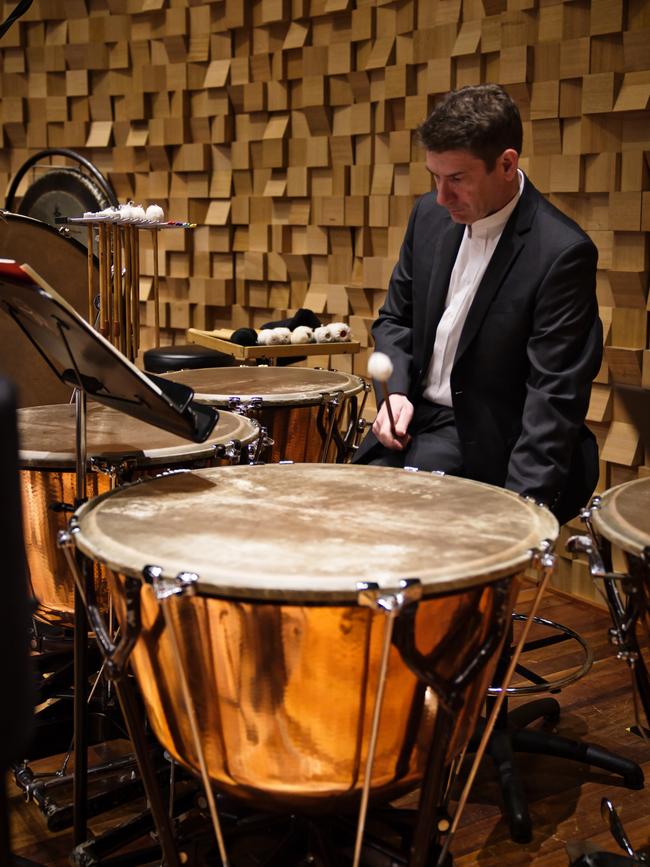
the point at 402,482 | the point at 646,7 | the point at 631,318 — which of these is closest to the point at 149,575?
the point at 402,482

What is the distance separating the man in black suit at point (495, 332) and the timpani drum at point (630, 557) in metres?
0.51

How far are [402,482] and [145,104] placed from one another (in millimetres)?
3927

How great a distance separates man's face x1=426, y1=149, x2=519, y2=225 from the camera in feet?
7.64

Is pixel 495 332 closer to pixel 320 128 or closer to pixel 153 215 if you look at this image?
pixel 153 215

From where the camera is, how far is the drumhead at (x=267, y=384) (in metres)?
2.63

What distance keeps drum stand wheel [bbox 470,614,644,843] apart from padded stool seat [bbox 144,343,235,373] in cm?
156

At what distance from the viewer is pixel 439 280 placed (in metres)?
2.57

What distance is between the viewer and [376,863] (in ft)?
6.01

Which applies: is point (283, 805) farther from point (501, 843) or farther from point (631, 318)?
point (631, 318)

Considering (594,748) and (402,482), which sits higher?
(402,482)

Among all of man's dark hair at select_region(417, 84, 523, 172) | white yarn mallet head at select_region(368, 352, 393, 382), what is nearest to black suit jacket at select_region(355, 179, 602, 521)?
man's dark hair at select_region(417, 84, 523, 172)

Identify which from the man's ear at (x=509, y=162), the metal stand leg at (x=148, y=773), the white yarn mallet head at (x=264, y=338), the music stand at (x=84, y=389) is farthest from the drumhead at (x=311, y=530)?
the white yarn mallet head at (x=264, y=338)

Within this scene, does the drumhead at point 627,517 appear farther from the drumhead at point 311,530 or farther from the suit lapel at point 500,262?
the suit lapel at point 500,262

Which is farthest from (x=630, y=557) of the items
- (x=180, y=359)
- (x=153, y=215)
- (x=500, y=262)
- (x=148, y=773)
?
(x=180, y=359)
